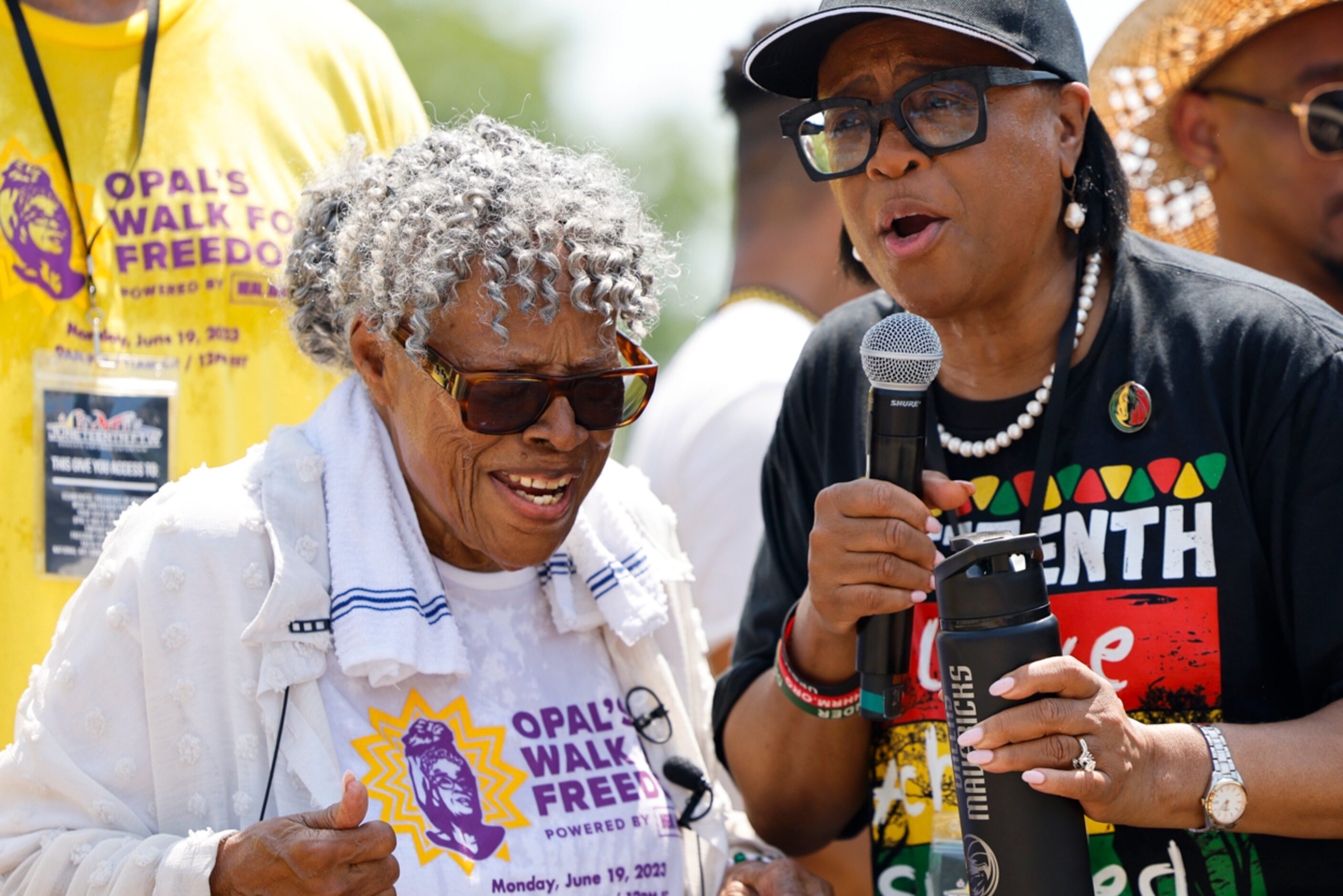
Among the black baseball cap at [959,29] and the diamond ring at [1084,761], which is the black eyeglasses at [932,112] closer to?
the black baseball cap at [959,29]

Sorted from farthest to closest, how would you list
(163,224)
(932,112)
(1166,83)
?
(1166,83) < (163,224) < (932,112)

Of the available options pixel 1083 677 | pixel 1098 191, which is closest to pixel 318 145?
pixel 1098 191

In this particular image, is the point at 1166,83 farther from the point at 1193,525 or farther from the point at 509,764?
the point at 509,764

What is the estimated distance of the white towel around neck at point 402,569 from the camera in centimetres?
267

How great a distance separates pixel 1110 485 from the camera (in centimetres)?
262

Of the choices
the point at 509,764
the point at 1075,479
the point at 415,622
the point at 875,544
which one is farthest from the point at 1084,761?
the point at 415,622

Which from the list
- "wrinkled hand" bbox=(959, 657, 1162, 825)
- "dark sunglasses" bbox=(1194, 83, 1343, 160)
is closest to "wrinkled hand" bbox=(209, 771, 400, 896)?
"wrinkled hand" bbox=(959, 657, 1162, 825)

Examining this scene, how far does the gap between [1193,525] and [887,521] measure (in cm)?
62

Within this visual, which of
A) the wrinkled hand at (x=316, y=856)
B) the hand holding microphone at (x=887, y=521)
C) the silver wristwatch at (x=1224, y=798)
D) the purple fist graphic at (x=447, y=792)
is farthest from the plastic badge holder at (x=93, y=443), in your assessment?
the silver wristwatch at (x=1224, y=798)

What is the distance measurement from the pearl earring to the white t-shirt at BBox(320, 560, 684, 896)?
1.39 metres

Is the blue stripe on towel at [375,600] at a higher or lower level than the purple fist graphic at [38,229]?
lower

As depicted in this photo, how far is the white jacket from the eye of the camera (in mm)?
2471

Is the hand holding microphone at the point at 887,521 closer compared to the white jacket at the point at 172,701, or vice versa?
the hand holding microphone at the point at 887,521

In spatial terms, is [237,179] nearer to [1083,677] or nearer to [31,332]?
[31,332]
